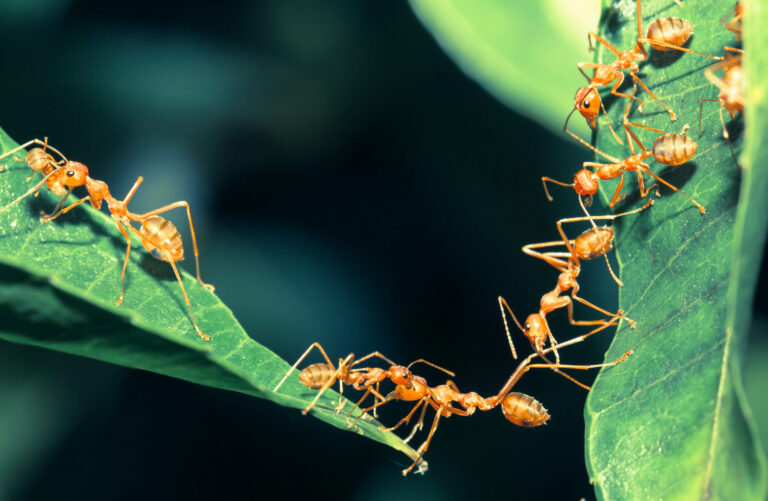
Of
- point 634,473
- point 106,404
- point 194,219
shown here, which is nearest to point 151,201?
point 194,219

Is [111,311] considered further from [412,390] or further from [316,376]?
[412,390]

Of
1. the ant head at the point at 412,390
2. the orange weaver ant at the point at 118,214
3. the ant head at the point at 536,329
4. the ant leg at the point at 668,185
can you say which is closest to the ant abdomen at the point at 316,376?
the ant head at the point at 412,390

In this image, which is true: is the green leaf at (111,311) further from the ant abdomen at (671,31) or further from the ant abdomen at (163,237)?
the ant abdomen at (671,31)

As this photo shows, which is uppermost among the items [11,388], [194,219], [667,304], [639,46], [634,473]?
[639,46]

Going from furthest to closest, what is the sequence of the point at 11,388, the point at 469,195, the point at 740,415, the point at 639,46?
the point at 469,195, the point at 11,388, the point at 639,46, the point at 740,415

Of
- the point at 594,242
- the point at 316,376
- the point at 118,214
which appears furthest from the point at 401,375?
the point at 118,214

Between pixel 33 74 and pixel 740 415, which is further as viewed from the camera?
pixel 33 74

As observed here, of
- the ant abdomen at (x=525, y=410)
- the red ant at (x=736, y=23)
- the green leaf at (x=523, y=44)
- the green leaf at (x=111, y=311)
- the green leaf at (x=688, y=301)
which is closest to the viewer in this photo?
the green leaf at (x=688, y=301)

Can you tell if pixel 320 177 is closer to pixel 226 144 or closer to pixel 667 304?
pixel 226 144

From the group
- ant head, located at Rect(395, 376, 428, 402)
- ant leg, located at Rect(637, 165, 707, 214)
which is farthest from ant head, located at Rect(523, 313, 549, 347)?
ant leg, located at Rect(637, 165, 707, 214)
